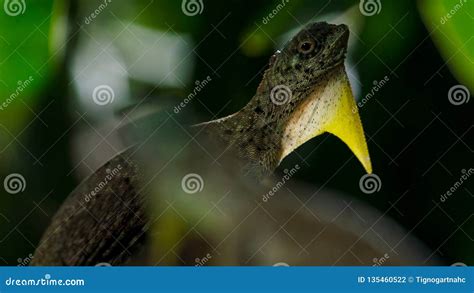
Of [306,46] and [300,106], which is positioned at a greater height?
[306,46]

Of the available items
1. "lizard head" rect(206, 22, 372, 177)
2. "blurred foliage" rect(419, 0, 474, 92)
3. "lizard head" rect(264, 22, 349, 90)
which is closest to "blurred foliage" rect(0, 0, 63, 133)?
"lizard head" rect(206, 22, 372, 177)

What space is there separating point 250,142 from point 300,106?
0.21 meters

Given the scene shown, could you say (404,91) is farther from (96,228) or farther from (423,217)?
(96,228)

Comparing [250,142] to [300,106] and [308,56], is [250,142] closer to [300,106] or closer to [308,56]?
[300,106]

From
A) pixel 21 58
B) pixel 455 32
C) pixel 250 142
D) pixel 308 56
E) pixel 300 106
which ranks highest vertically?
pixel 455 32

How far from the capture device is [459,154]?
111 inches

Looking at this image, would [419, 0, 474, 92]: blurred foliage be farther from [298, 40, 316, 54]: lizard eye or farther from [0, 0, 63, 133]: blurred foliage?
[0, 0, 63, 133]: blurred foliage

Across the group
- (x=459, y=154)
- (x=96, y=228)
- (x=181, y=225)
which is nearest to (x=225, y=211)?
(x=181, y=225)

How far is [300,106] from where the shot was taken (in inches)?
110

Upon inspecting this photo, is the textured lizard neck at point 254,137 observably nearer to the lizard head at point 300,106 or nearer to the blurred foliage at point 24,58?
the lizard head at point 300,106

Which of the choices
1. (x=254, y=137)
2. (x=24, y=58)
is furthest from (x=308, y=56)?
(x=24, y=58)

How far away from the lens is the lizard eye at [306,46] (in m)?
2.73

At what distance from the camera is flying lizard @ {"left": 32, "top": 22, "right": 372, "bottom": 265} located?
2.63 metres

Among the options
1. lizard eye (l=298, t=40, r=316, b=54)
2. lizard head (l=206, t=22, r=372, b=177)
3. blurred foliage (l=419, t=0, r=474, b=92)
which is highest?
blurred foliage (l=419, t=0, r=474, b=92)
